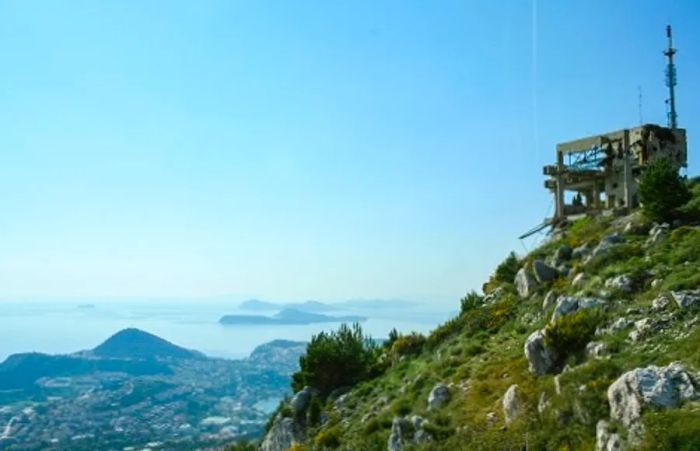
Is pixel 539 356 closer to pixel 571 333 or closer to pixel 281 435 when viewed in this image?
pixel 571 333

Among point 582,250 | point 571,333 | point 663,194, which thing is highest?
point 663,194

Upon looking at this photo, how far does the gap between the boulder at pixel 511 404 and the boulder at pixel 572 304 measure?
402cm

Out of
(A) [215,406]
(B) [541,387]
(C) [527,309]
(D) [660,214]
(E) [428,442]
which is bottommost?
(A) [215,406]

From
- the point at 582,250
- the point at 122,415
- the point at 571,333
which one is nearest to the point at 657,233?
the point at 582,250

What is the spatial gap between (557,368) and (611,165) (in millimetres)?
22684

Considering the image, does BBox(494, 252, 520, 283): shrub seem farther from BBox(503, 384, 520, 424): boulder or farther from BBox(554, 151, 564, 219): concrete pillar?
BBox(503, 384, 520, 424): boulder

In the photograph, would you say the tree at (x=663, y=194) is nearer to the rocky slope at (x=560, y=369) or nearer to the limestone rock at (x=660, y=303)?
the rocky slope at (x=560, y=369)

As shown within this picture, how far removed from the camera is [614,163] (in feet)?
117

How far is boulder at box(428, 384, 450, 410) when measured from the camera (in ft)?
61.3

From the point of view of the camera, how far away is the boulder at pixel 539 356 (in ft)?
55.4

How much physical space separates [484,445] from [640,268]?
9.19 meters

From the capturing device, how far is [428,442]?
1644cm

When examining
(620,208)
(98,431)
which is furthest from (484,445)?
(98,431)

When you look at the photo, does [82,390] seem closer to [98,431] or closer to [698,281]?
[98,431]
